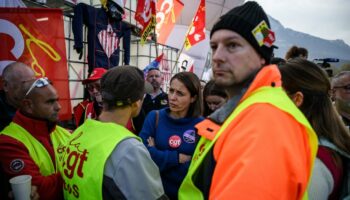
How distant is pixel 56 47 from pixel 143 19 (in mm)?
3051

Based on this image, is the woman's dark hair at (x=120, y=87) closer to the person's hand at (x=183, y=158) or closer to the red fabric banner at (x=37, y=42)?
the person's hand at (x=183, y=158)

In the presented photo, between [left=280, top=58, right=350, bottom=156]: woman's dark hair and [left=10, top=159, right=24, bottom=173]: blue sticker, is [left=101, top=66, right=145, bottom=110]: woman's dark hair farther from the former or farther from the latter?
[left=280, top=58, right=350, bottom=156]: woman's dark hair

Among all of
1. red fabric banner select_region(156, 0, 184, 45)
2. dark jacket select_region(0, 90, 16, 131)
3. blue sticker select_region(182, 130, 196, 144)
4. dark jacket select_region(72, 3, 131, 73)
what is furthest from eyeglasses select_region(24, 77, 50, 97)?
red fabric banner select_region(156, 0, 184, 45)

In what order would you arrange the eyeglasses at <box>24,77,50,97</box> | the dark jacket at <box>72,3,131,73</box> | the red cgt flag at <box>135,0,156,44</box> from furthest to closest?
the red cgt flag at <box>135,0,156,44</box>, the dark jacket at <box>72,3,131,73</box>, the eyeglasses at <box>24,77,50,97</box>

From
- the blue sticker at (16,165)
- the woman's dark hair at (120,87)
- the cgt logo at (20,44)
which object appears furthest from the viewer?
the cgt logo at (20,44)

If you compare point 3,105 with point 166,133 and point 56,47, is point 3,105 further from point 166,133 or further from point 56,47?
point 166,133

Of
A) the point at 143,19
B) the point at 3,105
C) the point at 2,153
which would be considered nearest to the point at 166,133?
the point at 2,153

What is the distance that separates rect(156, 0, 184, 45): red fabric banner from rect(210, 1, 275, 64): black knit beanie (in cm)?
691

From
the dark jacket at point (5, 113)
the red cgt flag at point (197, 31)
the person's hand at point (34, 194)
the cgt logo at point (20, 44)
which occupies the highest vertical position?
the red cgt flag at point (197, 31)

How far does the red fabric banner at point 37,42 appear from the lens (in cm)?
290

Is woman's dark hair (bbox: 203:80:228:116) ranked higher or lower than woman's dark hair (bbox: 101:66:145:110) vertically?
lower

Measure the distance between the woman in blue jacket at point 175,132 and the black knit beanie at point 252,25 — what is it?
4.03ft

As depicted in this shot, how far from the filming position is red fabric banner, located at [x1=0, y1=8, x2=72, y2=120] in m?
2.90

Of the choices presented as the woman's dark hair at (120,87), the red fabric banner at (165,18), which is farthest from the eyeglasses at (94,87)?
the red fabric banner at (165,18)
